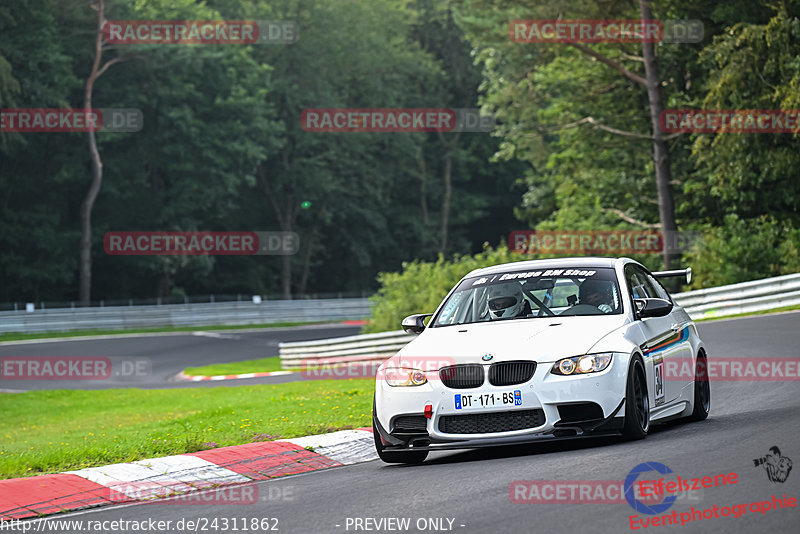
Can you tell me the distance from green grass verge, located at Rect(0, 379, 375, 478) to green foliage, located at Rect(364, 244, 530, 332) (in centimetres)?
855

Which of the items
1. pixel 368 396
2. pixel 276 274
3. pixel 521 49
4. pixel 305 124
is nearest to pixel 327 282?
pixel 276 274

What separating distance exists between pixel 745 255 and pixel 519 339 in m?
23.2

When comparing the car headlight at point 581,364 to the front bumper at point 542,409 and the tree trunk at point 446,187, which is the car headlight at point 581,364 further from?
the tree trunk at point 446,187

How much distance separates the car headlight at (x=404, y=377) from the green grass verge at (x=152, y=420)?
2246mm

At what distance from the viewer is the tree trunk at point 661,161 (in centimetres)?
3544

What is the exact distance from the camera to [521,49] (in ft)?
139

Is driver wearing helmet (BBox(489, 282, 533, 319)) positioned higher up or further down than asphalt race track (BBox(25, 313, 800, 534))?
higher up

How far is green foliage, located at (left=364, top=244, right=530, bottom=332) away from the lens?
1270 inches

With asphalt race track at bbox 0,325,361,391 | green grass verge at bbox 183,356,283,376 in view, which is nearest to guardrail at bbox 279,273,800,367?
asphalt race track at bbox 0,325,361,391

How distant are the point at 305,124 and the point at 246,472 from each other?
65.8 m

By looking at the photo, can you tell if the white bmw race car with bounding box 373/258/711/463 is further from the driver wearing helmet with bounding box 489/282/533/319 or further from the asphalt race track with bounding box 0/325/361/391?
the asphalt race track with bounding box 0/325/361/391

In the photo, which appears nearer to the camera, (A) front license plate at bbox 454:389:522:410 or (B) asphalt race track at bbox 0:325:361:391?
(A) front license plate at bbox 454:389:522:410

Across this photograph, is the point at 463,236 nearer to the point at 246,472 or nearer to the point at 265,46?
the point at 265,46

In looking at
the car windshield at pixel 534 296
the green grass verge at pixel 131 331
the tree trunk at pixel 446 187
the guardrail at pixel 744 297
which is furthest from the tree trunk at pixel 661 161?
the tree trunk at pixel 446 187
